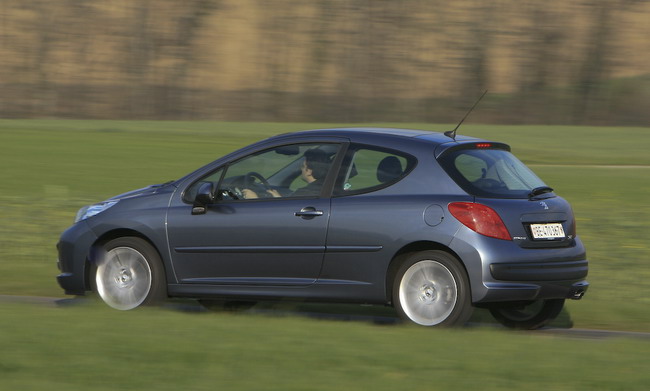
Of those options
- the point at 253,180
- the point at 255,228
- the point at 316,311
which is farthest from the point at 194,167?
the point at 255,228

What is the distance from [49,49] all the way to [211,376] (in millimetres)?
62255

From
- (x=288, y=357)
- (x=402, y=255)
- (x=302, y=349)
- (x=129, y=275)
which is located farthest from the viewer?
(x=129, y=275)

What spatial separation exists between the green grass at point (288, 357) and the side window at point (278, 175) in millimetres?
1585

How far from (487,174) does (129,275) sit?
2852 mm

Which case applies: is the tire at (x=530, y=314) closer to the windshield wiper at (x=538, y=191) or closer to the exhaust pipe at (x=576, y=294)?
the exhaust pipe at (x=576, y=294)

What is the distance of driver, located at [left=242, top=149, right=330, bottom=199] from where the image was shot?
862cm

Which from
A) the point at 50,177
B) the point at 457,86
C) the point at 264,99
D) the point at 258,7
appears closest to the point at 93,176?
the point at 50,177

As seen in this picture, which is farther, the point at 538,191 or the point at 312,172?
the point at 312,172

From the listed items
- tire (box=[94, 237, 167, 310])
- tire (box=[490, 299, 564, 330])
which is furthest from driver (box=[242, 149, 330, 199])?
tire (box=[490, 299, 564, 330])

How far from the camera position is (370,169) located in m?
8.54

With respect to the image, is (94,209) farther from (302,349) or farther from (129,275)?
(302,349)

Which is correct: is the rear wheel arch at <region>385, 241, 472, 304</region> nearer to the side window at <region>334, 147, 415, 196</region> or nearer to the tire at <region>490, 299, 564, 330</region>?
the side window at <region>334, 147, 415, 196</region>

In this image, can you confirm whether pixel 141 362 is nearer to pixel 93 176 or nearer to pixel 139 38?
pixel 93 176

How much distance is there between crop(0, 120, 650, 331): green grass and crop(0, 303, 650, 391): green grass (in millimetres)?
3209
